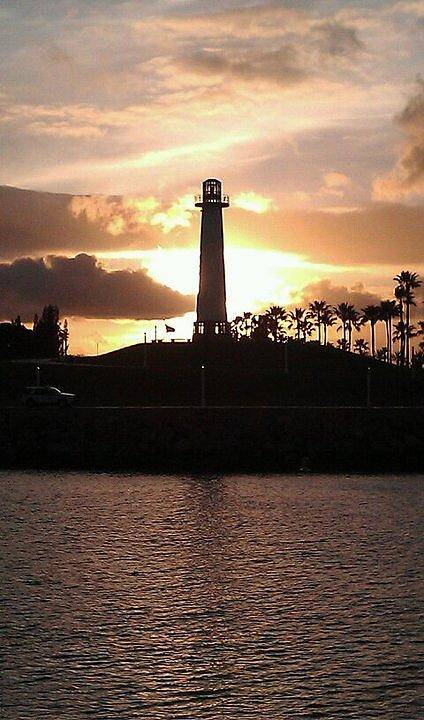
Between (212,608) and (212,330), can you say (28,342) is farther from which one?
(212,608)

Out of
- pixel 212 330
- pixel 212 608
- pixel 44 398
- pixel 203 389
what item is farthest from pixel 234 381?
pixel 212 608

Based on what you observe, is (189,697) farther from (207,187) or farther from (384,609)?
(207,187)

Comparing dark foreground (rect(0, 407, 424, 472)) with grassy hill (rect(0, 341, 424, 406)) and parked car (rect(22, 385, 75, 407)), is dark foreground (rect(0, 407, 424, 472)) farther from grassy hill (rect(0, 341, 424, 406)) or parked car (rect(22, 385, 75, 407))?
grassy hill (rect(0, 341, 424, 406))

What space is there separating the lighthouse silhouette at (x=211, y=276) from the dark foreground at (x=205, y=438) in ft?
153

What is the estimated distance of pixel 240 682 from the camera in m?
24.2

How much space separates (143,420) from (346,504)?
82.5ft

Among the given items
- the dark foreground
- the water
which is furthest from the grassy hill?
the water

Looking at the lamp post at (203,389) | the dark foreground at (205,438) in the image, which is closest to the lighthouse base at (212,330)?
the lamp post at (203,389)

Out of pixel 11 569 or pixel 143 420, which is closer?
pixel 11 569

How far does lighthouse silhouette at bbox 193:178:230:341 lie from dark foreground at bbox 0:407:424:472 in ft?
153

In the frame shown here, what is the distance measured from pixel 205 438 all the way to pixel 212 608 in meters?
43.9

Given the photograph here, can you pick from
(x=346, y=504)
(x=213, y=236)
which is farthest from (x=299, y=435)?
(x=213, y=236)

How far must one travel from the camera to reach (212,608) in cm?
3153

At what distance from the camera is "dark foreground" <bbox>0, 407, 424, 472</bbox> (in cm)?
7488
